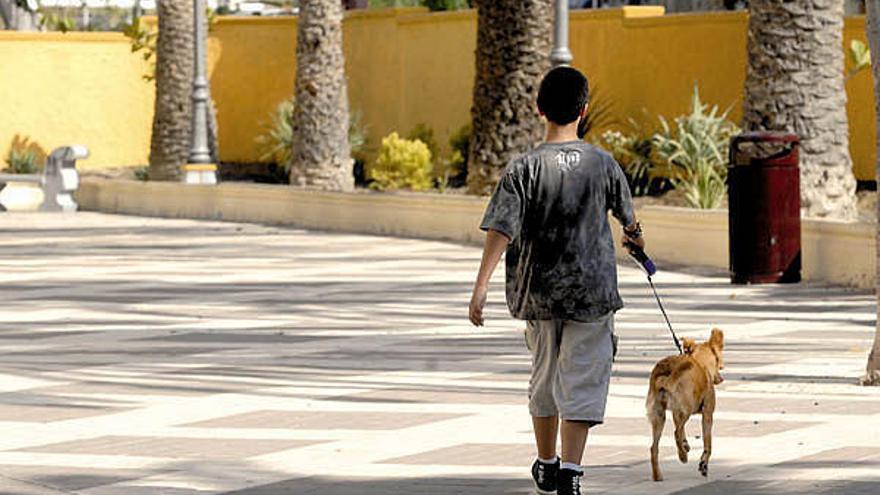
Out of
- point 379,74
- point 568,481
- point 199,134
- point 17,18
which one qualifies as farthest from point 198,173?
point 568,481

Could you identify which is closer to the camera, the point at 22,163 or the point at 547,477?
the point at 547,477

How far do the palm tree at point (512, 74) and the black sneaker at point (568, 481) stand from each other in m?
18.4

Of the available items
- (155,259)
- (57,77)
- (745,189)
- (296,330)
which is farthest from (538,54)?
(57,77)

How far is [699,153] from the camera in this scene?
86.6ft

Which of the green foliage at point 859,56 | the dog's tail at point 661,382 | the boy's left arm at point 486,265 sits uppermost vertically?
the green foliage at point 859,56

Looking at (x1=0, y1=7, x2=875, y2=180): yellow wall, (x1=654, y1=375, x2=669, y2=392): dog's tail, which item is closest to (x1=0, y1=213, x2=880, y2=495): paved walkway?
(x1=654, y1=375, x2=669, y2=392): dog's tail

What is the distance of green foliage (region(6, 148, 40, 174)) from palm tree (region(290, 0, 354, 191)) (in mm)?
9422

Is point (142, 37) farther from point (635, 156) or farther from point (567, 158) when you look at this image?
point (567, 158)

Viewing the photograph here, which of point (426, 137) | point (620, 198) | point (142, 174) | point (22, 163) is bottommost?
point (142, 174)

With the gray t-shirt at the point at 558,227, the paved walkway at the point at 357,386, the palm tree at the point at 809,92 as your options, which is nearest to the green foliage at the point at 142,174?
the paved walkway at the point at 357,386

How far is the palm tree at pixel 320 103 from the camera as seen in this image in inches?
1296

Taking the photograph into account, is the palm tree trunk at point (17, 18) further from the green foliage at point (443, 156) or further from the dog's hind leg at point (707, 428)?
the dog's hind leg at point (707, 428)

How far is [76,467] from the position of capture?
995cm

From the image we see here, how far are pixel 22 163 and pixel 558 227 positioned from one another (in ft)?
110
